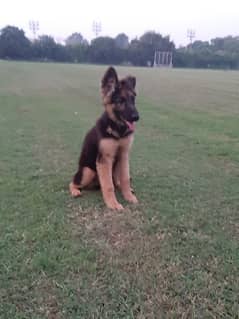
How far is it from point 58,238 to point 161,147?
4983mm

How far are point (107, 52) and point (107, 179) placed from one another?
92.7 meters

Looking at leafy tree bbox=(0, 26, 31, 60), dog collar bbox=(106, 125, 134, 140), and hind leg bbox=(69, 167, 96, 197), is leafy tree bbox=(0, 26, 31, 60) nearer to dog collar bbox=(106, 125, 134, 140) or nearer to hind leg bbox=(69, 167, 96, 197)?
hind leg bbox=(69, 167, 96, 197)

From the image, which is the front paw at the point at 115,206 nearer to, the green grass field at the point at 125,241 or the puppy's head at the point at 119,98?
the green grass field at the point at 125,241

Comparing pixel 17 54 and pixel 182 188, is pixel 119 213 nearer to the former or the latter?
pixel 182 188

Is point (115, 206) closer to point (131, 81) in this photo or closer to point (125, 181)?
point (125, 181)

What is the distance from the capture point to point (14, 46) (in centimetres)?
8819

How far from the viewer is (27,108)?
15.2 m

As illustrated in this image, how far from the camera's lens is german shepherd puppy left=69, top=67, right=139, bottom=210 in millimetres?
4422

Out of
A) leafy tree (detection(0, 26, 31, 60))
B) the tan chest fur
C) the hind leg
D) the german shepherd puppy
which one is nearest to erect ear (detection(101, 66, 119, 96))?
the german shepherd puppy

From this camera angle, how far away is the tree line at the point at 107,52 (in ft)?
294

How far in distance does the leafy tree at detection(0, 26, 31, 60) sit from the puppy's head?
9063 cm

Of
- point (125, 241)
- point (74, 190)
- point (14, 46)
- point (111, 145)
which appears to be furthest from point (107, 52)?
point (125, 241)

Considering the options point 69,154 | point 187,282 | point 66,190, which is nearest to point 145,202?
point 66,190

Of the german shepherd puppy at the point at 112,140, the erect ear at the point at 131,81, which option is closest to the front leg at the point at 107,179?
the german shepherd puppy at the point at 112,140
